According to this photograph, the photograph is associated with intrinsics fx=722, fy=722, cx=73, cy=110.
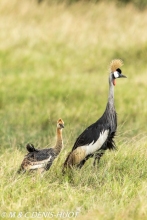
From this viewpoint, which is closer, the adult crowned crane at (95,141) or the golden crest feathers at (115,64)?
the adult crowned crane at (95,141)

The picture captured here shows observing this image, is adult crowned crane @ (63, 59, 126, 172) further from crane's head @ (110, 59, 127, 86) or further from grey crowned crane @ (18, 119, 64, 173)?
crane's head @ (110, 59, 127, 86)

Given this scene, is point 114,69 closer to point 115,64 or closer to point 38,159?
point 115,64

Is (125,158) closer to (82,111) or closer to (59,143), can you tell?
(59,143)

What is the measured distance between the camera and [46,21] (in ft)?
56.4

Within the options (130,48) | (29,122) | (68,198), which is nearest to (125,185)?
(68,198)

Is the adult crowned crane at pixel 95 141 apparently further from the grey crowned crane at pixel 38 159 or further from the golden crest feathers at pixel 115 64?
the golden crest feathers at pixel 115 64

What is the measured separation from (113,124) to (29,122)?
3.93 meters

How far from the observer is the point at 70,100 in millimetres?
12172

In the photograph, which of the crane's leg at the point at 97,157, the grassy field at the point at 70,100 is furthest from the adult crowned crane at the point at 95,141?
the grassy field at the point at 70,100

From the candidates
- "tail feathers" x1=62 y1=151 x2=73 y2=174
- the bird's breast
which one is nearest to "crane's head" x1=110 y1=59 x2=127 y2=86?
the bird's breast

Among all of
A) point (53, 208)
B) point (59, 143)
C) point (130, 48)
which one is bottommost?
point (53, 208)

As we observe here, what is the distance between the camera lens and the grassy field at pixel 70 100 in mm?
6449

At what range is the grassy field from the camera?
6.45m

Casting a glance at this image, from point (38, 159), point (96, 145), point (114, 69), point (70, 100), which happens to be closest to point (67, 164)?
point (96, 145)
